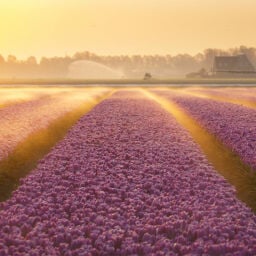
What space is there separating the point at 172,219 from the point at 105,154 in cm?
613

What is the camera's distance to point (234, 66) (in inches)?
6147

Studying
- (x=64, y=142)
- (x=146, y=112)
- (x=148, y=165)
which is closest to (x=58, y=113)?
(x=146, y=112)

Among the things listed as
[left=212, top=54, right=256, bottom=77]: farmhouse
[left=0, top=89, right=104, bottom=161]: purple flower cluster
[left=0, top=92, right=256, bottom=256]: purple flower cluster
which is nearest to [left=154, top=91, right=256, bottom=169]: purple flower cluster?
[left=0, top=92, right=256, bottom=256]: purple flower cluster

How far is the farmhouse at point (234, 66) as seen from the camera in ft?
497

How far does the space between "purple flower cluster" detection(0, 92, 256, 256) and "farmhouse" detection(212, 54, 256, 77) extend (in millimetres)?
141612

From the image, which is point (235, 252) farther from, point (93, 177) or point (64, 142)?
point (64, 142)

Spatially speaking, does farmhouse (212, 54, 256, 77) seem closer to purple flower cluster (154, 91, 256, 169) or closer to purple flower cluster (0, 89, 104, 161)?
purple flower cluster (154, 91, 256, 169)

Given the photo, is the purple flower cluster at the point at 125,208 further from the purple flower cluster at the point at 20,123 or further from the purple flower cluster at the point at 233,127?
the purple flower cluster at the point at 20,123

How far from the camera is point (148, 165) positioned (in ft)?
42.5

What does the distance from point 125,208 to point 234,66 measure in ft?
501

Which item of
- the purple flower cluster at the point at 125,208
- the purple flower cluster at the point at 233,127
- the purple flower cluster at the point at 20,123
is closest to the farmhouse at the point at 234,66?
the purple flower cluster at the point at 233,127

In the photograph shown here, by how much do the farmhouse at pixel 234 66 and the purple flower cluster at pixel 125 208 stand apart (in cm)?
14161

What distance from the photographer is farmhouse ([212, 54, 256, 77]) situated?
15146 cm

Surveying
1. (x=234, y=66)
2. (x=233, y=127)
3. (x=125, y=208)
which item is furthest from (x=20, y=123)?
(x=234, y=66)
